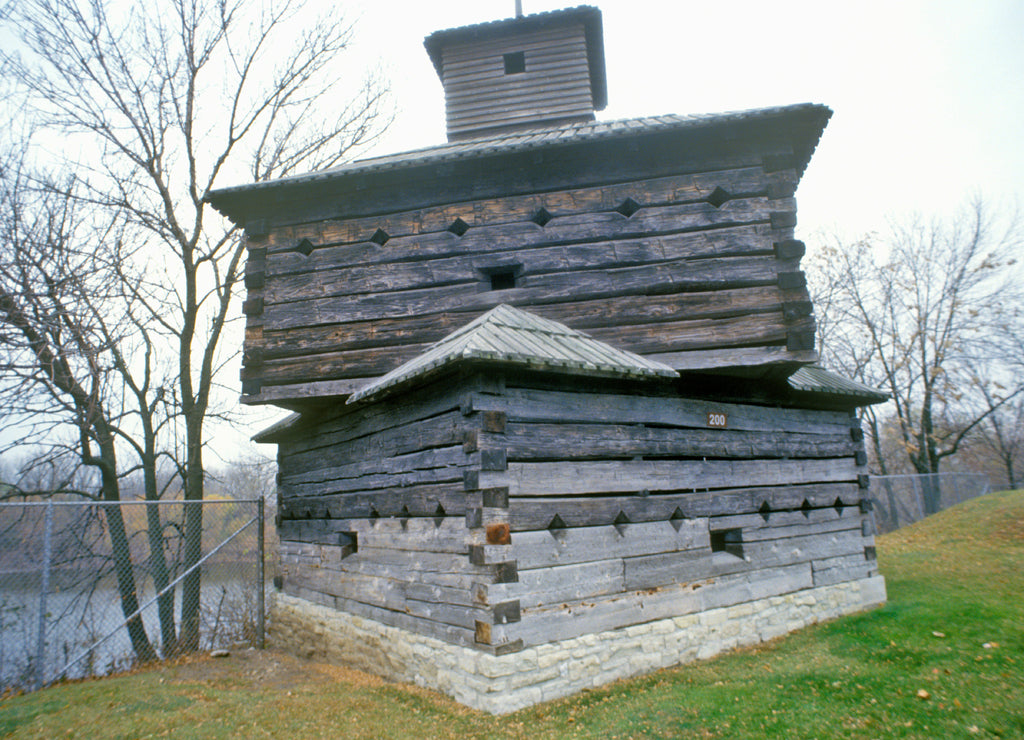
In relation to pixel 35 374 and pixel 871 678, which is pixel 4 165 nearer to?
pixel 35 374

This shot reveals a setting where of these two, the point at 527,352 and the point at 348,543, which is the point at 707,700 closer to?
the point at 527,352

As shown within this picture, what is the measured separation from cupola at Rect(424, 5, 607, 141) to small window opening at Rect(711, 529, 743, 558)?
8.43m

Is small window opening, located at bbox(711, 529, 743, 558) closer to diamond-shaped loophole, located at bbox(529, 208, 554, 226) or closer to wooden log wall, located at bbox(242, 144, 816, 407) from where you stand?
wooden log wall, located at bbox(242, 144, 816, 407)

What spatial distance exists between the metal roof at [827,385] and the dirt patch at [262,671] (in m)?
7.18

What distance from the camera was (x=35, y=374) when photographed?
9812mm

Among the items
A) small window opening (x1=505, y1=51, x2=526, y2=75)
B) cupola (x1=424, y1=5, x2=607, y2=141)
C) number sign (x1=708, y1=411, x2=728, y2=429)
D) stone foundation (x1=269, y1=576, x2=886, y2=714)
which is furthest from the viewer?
small window opening (x1=505, y1=51, x2=526, y2=75)

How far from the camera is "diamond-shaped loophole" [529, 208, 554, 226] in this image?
27.8 ft

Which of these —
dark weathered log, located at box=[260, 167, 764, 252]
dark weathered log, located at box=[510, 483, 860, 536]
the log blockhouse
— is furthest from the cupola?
dark weathered log, located at box=[510, 483, 860, 536]

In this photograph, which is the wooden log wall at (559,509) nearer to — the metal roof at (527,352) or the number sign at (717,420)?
the number sign at (717,420)

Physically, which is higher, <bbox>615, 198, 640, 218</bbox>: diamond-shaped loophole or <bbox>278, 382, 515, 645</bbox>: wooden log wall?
<bbox>615, 198, 640, 218</bbox>: diamond-shaped loophole

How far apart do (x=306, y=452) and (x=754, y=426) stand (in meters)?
7.12

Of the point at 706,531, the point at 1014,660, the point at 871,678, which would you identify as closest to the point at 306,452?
the point at 706,531

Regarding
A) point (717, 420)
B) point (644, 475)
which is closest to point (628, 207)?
point (717, 420)

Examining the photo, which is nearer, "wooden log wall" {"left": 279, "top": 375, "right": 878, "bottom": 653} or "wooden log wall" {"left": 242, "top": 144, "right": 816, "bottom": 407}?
"wooden log wall" {"left": 279, "top": 375, "right": 878, "bottom": 653}
